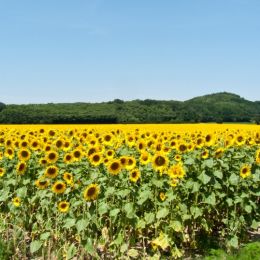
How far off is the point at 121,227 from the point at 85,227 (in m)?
Answer: 1.00

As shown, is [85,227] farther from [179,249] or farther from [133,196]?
[179,249]

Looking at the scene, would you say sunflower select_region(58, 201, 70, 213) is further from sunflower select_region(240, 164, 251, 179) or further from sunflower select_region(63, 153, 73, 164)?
sunflower select_region(240, 164, 251, 179)

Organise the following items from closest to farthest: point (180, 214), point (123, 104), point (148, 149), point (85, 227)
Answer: point (85, 227), point (180, 214), point (148, 149), point (123, 104)

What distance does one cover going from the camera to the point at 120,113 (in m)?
66.3

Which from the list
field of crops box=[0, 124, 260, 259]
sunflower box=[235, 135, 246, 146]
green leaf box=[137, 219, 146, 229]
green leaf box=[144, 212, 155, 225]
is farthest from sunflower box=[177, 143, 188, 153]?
green leaf box=[137, 219, 146, 229]

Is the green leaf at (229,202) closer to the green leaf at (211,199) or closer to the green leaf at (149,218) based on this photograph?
the green leaf at (211,199)

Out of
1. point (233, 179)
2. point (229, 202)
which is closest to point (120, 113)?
point (233, 179)

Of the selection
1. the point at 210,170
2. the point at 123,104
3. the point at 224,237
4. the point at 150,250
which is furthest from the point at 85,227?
the point at 123,104

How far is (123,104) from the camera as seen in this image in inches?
2881

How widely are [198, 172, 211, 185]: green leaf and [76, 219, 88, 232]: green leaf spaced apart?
6.49ft

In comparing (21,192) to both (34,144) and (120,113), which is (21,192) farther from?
(120,113)

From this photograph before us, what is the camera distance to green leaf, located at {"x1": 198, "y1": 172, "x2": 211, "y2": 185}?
6.98m

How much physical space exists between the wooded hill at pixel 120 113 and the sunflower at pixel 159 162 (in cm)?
5052

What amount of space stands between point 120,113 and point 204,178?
195 feet
